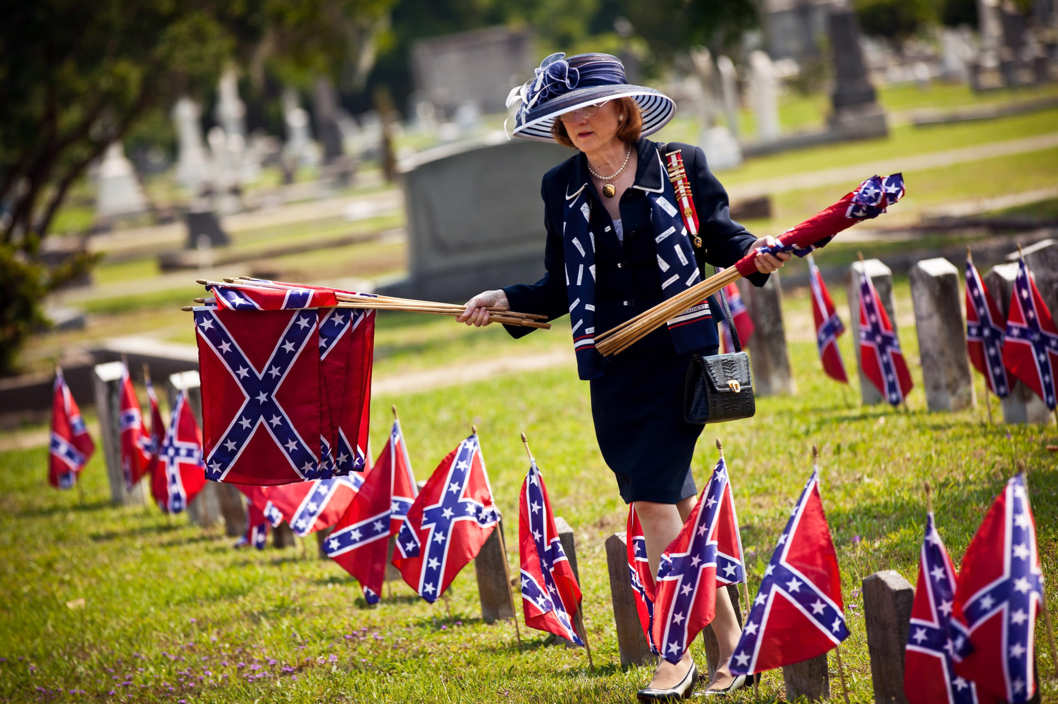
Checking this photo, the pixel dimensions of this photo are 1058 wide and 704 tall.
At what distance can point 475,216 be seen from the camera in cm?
1670

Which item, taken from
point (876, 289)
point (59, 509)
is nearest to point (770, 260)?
point (876, 289)

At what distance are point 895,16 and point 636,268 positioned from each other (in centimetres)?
4669

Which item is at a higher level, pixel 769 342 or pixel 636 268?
pixel 636 268

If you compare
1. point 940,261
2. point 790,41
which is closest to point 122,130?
point 940,261

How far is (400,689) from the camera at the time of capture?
17.5 ft

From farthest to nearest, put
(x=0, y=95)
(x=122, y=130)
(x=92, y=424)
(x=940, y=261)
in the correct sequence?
(x=122, y=130) → (x=0, y=95) → (x=92, y=424) → (x=940, y=261)

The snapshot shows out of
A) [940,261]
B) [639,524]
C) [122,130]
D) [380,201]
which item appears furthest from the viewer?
[380,201]

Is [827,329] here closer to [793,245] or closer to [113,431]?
[793,245]

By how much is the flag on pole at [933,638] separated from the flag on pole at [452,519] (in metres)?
2.37

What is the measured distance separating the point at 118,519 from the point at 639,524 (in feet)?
19.4

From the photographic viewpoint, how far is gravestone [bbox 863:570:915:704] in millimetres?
3818

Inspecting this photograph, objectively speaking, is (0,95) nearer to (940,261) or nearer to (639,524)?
(940,261)

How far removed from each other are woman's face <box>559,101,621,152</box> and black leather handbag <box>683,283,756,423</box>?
83 cm

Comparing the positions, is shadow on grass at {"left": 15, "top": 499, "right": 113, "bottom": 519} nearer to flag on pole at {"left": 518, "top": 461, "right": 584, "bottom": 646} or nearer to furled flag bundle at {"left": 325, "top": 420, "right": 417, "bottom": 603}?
furled flag bundle at {"left": 325, "top": 420, "right": 417, "bottom": 603}
